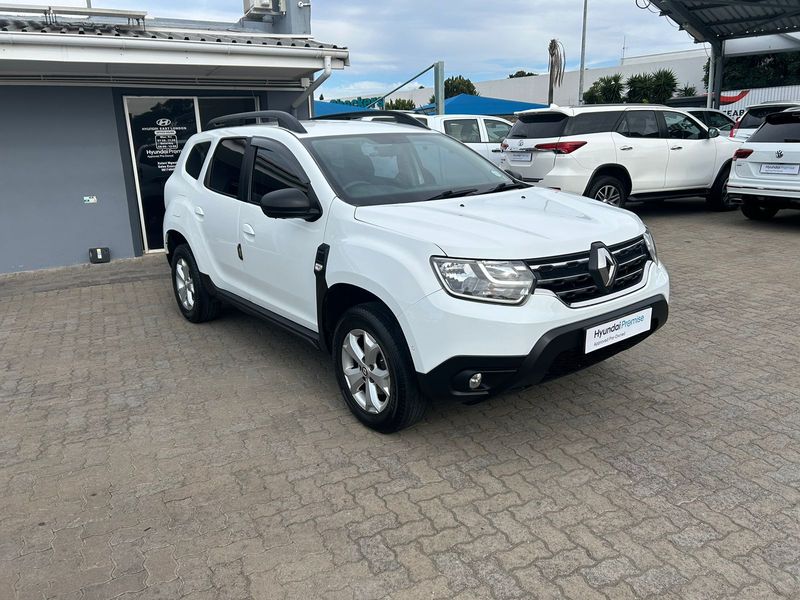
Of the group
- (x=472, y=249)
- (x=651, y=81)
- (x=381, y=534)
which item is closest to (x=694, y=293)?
(x=472, y=249)

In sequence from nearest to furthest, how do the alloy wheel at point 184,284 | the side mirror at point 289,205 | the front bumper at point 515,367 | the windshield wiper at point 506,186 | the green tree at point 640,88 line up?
1. the front bumper at point 515,367
2. the side mirror at point 289,205
3. the windshield wiper at point 506,186
4. the alloy wheel at point 184,284
5. the green tree at point 640,88

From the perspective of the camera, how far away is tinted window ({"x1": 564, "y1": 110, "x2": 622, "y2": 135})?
926 cm

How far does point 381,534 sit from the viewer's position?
2.79m

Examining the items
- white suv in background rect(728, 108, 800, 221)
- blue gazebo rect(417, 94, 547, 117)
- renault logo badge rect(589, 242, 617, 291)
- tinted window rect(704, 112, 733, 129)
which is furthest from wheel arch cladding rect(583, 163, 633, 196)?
blue gazebo rect(417, 94, 547, 117)

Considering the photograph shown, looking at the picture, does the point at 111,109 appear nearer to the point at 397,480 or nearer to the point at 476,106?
the point at 397,480

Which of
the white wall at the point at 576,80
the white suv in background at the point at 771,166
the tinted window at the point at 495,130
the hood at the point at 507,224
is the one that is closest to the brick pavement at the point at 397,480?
the hood at the point at 507,224

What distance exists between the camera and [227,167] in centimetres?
500

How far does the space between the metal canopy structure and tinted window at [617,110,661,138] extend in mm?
7856

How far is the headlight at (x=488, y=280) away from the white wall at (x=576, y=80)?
38621 millimetres

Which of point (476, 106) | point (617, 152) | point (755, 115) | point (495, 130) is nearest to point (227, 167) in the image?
point (617, 152)

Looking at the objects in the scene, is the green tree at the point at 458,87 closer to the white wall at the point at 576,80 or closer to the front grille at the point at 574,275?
the white wall at the point at 576,80

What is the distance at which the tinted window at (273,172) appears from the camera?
4.12 m

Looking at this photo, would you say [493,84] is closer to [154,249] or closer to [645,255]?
[154,249]

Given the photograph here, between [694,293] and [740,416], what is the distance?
9.01 feet
